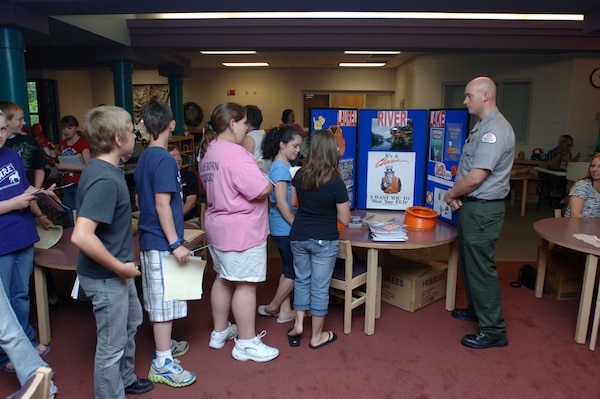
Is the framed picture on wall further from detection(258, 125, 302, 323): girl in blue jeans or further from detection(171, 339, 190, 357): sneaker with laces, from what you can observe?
detection(171, 339, 190, 357): sneaker with laces

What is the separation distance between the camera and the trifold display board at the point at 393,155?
12.3 feet

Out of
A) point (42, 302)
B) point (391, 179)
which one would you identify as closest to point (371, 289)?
point (391, 179)

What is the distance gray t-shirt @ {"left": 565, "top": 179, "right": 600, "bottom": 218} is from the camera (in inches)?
141

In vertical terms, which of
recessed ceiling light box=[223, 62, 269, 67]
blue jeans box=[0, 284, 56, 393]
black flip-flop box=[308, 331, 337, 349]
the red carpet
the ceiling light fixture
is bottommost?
the red carpet

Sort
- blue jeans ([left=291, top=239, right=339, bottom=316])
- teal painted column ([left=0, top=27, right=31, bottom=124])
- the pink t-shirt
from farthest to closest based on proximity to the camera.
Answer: teal painted column ([left=0, top=27, right=31, bottom=124]), blue jeans ([left=291, top=239, right=339, bottom=316]), the pink t-shirt

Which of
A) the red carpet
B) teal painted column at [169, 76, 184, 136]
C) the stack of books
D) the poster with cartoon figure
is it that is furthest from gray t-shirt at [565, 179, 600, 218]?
teal painted column at [169, 76, 184, 136]

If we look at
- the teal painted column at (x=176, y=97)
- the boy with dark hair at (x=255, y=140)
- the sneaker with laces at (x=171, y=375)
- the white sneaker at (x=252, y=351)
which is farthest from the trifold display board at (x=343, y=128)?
the teal painted column at (x=176, y=97)

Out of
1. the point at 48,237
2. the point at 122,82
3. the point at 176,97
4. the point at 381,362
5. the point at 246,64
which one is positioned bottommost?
the point at 381,362

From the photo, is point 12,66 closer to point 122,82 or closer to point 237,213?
point 122,82

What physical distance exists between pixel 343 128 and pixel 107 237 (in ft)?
7.51

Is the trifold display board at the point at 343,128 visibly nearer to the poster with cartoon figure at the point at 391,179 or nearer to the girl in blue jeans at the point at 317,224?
the poster with cartoon figure at the point at 391,179

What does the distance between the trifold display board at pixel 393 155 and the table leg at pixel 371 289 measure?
Answer: 0.96m

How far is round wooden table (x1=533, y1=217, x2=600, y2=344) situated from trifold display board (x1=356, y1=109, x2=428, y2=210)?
997mm

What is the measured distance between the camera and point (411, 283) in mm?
3402
